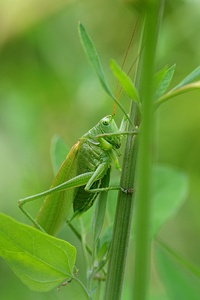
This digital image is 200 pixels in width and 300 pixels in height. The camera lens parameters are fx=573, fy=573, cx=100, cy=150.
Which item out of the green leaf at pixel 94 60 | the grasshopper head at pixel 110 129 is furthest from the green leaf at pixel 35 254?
the grasshopper head at pixel 110 129

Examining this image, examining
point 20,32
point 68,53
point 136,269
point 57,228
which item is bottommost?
point 136,269

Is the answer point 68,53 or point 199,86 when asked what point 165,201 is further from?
point 68,53

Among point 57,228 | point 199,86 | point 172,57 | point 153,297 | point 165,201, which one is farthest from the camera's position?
point 172,57

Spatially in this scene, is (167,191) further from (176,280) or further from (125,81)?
(125,81)

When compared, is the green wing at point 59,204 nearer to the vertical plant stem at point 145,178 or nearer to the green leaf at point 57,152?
the green leaf at point 57,152

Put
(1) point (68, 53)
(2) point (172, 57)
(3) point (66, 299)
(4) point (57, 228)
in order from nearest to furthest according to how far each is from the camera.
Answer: (4) point (57, 228), (3) point (66, 299), (2) point (172, 57), (1) point (68, 53)

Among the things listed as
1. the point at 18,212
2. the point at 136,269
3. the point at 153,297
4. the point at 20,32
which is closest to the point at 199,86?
the point at 136,269

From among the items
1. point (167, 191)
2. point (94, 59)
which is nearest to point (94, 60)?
point (94, 59)

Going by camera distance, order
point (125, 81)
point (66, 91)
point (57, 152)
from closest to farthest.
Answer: point (125, 81) → point (57, 152) → point (66, 91)
